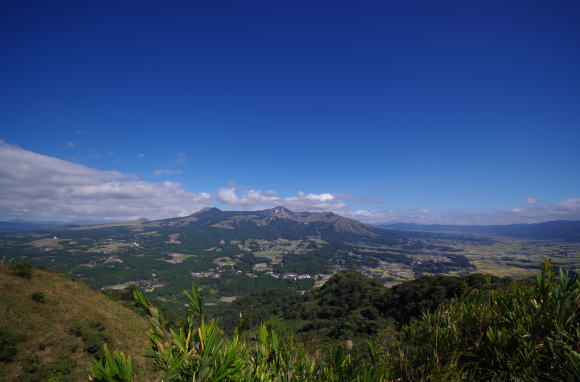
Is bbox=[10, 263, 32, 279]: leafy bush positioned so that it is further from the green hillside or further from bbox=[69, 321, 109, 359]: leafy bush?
the green hillside

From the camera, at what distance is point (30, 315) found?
2248 centimetres

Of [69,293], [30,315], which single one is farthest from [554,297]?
[69,293]

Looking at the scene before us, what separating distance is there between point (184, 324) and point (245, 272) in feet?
642

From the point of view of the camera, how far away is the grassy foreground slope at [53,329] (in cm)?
1766

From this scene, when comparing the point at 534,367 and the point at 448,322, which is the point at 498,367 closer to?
the point at 534,367

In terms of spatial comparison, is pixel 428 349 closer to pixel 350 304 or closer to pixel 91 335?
pixel 91 335

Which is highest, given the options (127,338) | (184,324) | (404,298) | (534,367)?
(184,324)

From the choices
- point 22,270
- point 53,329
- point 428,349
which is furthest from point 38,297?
point 428,349

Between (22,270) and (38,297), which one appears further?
(22,270)

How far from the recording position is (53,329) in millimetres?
21844

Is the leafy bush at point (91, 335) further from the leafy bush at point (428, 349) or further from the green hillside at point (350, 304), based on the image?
the leafy bush at point (428, 349)

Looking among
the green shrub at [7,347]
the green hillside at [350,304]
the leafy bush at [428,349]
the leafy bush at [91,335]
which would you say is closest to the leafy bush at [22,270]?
the leafy bush at [91,335]

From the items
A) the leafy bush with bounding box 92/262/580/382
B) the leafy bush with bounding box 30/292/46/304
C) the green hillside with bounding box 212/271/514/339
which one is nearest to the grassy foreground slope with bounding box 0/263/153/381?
the leafy bush with bounding box 30/292/46/304

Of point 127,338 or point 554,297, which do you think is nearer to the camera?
point 554,297
